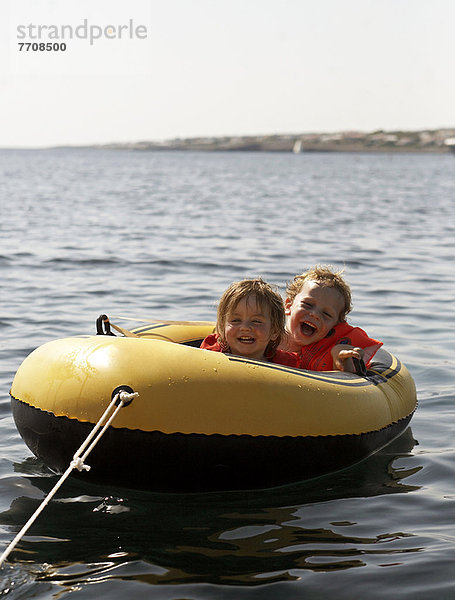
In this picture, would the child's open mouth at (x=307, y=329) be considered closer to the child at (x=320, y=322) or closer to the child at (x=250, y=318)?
the child at (x=320, y=322)

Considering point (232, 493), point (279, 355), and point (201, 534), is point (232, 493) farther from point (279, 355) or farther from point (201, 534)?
point (279, 355)

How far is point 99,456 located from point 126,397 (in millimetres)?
365

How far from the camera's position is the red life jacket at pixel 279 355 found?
16.5ft

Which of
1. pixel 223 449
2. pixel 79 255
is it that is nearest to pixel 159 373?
pixel 223 449

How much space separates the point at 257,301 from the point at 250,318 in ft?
0.33

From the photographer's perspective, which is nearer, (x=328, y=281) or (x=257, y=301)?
(x=257, y=301)

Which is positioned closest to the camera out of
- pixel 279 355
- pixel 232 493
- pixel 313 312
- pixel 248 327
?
pixel 232 493

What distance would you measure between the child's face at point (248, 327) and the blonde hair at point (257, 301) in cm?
2

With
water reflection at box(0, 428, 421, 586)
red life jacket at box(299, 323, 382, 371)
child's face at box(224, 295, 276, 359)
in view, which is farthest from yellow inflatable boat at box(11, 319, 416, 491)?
red life jacket at box(299, 323, 382, 371)

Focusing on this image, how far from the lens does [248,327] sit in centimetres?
478

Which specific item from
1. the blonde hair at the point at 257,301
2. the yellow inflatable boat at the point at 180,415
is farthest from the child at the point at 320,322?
the yellow inflatable boat at the point at 180,415

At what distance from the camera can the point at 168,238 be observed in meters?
16.4

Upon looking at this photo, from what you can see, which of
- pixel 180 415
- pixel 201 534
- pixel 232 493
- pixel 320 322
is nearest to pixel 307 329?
pixel 320 322

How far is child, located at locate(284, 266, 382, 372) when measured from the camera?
537 cm
